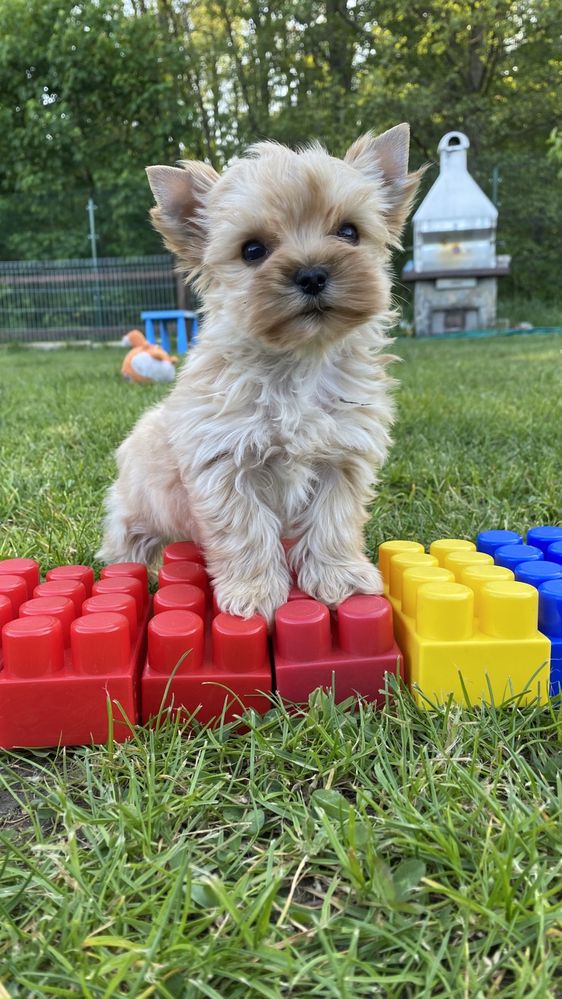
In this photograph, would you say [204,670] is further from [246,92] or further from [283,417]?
[246,92]

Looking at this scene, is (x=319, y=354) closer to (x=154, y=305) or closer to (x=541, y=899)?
(x=541, y=899)

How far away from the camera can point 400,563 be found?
196 cm

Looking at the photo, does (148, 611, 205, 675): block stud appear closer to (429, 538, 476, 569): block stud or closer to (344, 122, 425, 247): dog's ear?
(429, 538, 476, 569): block stud

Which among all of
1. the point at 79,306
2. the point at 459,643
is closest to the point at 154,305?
the point at 79,306

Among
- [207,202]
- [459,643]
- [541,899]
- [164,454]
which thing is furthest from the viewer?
[164,454]

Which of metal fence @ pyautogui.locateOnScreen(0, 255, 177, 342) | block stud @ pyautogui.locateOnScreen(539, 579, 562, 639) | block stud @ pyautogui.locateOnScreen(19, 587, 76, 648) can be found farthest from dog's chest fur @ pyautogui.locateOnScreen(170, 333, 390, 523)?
metal fence @ pyautogui.locateOnScreen(0, 255, 177, 342)

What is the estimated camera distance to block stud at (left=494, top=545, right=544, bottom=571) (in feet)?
6.57

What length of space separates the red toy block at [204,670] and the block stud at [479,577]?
52cm

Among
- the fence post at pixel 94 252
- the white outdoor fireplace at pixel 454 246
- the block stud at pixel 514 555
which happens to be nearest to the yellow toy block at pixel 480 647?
the block stud at pixel 514 555

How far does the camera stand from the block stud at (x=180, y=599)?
1.82 meters

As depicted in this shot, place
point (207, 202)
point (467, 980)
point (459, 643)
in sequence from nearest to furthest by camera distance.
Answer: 1. point (467, 980)
2. point (459, 643)
3. point (207, 202)

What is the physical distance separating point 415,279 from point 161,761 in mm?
13816

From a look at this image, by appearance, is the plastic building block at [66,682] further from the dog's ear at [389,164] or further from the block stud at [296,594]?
the dog's ear at [389,164]

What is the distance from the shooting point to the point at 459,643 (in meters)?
1.62
